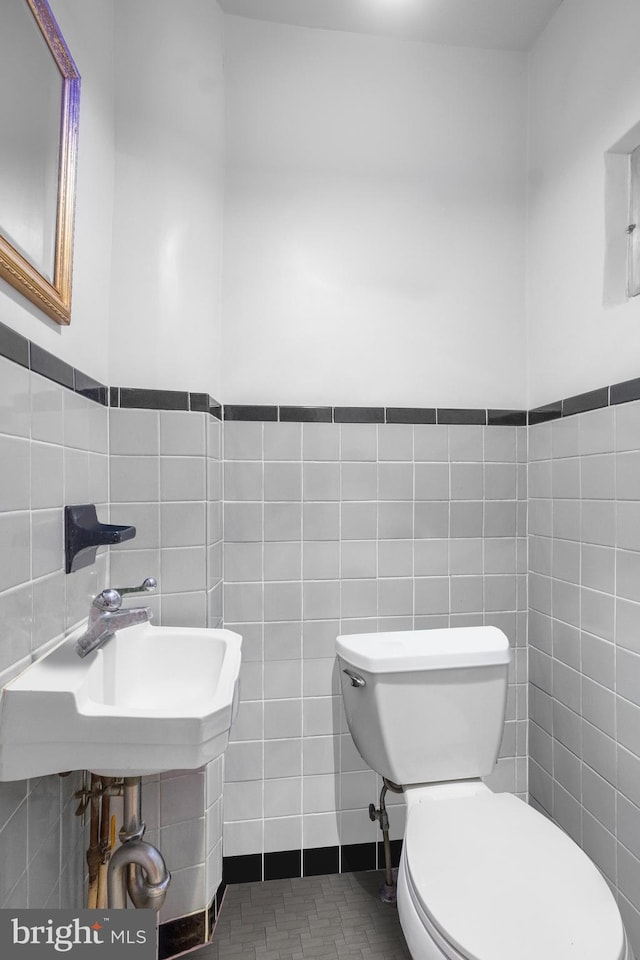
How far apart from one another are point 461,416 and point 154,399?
96 centimetres

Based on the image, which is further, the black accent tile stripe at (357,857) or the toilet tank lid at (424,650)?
the black accent tile stripe at (357,857)

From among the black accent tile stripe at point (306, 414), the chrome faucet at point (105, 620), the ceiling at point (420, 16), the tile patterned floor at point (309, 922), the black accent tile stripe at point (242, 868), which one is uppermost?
the ceiling at point (420, 16)

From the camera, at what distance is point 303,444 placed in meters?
1.75

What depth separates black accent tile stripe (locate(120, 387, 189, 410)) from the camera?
150 cm

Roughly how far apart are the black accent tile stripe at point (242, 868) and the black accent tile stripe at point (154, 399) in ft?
4.49

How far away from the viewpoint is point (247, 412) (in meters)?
1.73

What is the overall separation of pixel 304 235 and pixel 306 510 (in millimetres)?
864

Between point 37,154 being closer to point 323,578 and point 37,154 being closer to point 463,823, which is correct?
point 323,578

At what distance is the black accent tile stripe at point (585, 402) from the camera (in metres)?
1.51

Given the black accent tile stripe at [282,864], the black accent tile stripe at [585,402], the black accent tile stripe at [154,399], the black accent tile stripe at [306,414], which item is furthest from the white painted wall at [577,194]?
the black accent tile stripe at [282,864]


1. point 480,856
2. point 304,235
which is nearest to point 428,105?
point 304,235

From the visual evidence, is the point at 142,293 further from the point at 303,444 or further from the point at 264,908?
the point at 264,908

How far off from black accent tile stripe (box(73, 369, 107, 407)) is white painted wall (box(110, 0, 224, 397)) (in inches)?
2.5

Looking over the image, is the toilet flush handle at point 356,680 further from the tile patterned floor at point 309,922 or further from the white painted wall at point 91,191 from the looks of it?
the white painted wall at point 91,191
